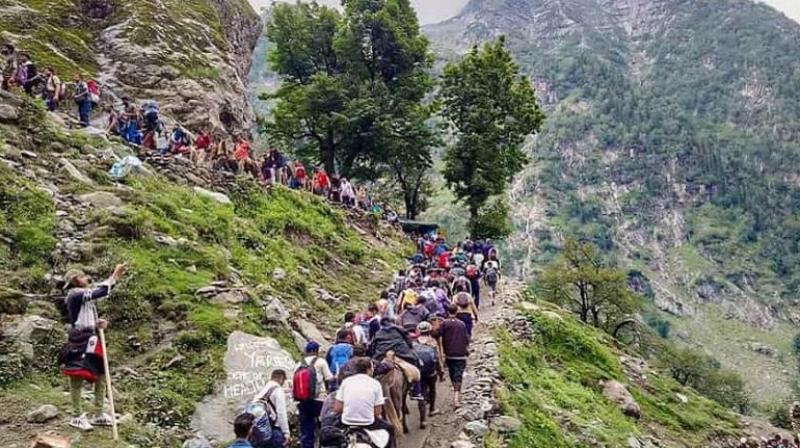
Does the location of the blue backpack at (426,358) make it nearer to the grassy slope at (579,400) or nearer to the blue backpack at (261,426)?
the grassy slope at (579,400)

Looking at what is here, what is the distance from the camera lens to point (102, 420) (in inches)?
364

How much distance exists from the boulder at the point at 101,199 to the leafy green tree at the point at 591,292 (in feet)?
119

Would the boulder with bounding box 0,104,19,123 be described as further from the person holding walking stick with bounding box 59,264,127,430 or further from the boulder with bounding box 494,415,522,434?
the boulder with bounding box 494,415,522,434

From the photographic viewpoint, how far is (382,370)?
1067 centimetres

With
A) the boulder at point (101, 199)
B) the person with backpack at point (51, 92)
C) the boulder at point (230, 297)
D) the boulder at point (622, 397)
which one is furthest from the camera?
the boulder at point (622, 397)

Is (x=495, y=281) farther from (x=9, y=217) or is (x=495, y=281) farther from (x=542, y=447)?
(x=9, y=217)

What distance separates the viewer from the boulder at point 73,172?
620 inches

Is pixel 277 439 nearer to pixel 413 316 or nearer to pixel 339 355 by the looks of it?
pixel 339 355

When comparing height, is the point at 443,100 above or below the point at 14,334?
above

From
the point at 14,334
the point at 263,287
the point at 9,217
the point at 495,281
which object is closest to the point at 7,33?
the point at 9,217

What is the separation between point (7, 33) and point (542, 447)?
2311 centimetres

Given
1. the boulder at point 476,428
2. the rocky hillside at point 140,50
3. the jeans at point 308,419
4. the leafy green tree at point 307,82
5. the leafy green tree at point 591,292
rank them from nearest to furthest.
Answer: the jeans at point 308,419 → the boulder at point 476,428 → the rocky hillside at point 140,50 → the leafy green tree at point 307,82 → the leafy green tree at point 591,292

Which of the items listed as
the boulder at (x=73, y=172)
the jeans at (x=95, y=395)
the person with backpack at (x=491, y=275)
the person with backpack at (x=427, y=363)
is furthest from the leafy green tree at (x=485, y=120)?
Answer: the jeans at (x=95, y=395)

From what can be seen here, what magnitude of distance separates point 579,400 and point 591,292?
28.9m
